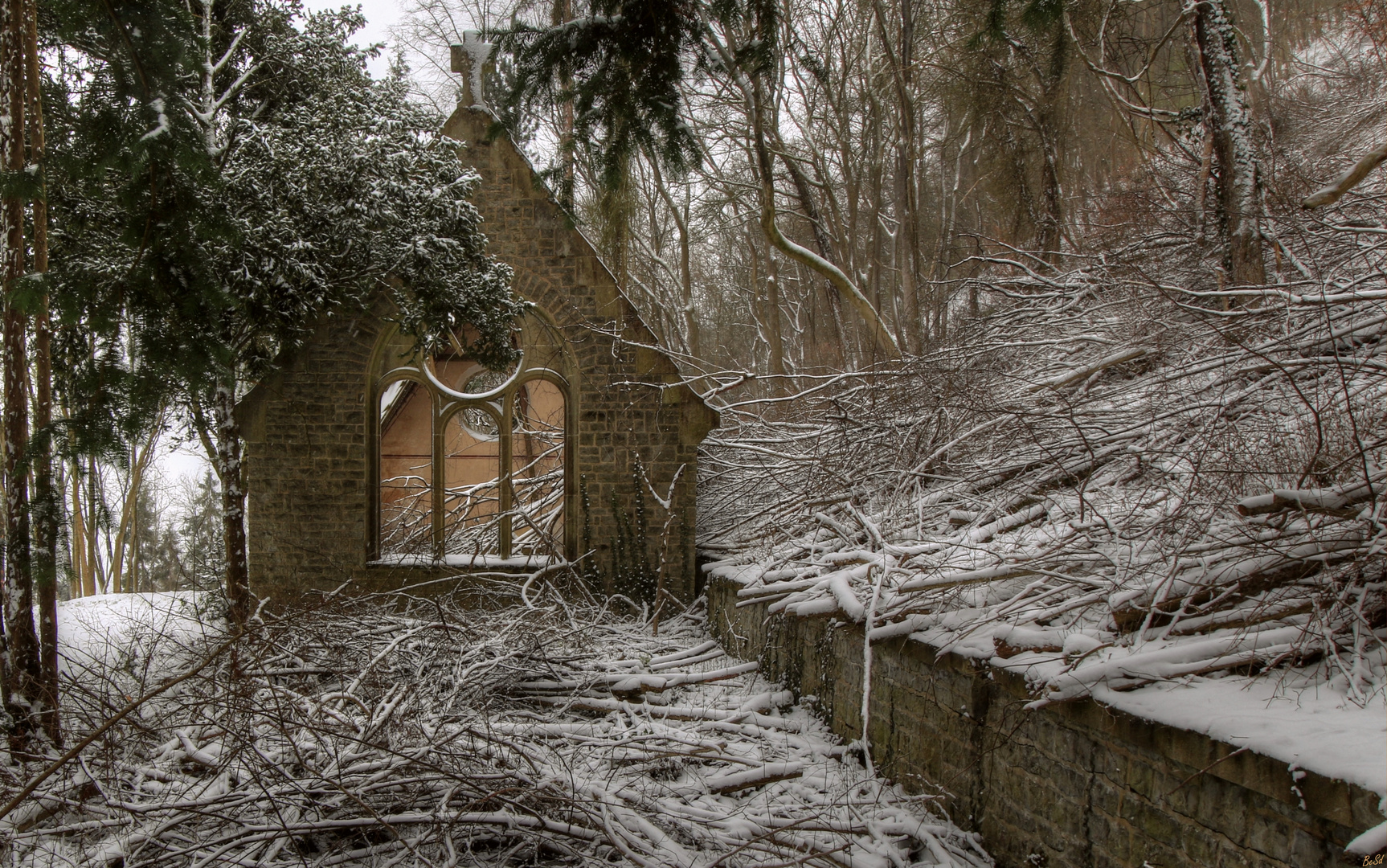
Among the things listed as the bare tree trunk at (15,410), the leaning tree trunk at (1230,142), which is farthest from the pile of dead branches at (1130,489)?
the bare tree trunk at (15,410)

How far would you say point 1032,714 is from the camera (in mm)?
3393

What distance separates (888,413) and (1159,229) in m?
3.91

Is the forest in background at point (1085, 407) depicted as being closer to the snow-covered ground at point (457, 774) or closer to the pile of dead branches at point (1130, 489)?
the pile of dead branches at point (1130, 489)

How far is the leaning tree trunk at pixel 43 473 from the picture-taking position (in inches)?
189

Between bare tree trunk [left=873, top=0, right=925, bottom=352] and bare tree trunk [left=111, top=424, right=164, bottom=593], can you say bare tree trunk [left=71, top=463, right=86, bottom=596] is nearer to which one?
bare tree trunk [left=111, top=424, right=164, bottom=593]

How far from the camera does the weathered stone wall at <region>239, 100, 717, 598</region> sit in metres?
9.34

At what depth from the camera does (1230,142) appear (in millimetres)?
5730

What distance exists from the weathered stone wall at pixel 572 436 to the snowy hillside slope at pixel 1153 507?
8.20 feet

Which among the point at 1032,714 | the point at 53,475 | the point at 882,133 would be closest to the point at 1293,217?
the point at 1032,714

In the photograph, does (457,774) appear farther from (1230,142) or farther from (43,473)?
(1230,142)

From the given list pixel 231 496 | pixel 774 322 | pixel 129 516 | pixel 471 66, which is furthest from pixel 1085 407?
pixel 129 516

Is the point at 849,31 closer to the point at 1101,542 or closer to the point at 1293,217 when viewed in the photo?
the point at 1293,217

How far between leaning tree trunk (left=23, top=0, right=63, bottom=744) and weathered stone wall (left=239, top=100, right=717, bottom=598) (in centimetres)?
404

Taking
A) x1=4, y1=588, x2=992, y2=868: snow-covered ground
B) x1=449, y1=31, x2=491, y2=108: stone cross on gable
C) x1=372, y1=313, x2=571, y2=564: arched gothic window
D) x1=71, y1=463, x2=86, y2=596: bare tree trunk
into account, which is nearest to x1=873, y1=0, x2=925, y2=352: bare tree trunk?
x1=372, y1=313, x2=571, y2=564: arched gothic window
